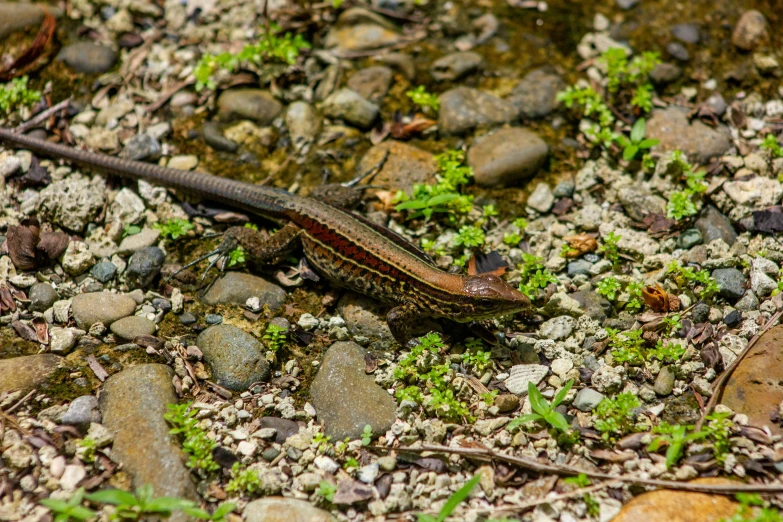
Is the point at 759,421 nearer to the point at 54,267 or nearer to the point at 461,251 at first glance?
the point at 461,251

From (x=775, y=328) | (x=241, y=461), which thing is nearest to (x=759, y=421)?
(x=775, y=328)

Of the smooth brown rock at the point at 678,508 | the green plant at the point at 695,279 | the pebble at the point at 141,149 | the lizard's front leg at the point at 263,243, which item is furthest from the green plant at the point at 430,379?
the pebble at the point at 141,149

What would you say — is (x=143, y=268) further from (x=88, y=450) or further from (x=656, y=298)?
(x=656, y=298)

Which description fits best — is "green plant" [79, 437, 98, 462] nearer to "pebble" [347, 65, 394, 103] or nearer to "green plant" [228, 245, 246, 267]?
"green plant" [228, 245, 246, 267]

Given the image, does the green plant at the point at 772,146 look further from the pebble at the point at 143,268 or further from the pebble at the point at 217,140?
the pebble at the point at 143,268

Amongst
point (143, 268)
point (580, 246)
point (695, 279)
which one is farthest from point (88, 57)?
point (695, 279)

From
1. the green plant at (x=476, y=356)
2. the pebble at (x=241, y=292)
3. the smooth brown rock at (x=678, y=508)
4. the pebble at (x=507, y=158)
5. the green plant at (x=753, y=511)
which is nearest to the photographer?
the green plant at (x=753, y=511)
